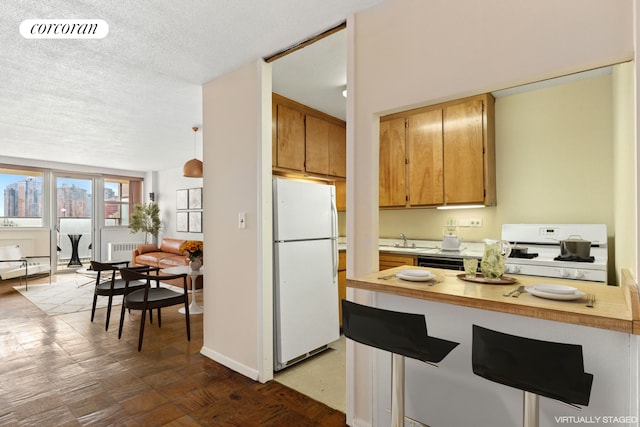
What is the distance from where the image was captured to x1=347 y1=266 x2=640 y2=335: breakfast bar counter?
1.09 meters

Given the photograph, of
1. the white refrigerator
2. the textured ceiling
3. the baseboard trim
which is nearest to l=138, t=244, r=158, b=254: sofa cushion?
the textured ceiling

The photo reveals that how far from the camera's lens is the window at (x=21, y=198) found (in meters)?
6.62

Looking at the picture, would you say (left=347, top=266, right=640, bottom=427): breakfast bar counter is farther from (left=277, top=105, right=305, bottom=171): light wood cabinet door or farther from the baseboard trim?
(left=277, top=105, right=305, bottom=171): light wood cabinet door

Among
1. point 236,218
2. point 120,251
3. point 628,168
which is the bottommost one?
point 120,251

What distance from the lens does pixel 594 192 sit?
2994 mm

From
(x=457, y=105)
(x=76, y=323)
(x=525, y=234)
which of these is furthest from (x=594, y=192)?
(x=76, y=323)

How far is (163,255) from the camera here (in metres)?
6.54

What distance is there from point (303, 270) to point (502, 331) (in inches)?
69.0

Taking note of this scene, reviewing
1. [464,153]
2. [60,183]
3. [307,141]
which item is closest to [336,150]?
[307,141]

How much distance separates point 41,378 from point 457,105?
448cm

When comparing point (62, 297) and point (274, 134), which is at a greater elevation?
point (274, 134)

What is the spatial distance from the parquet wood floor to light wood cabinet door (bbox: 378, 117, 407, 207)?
2.34 metres

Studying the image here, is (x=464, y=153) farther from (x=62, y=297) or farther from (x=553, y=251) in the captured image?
(x=62, y=297)

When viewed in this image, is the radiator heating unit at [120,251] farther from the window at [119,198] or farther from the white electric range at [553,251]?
the white electric range at [553,251]
